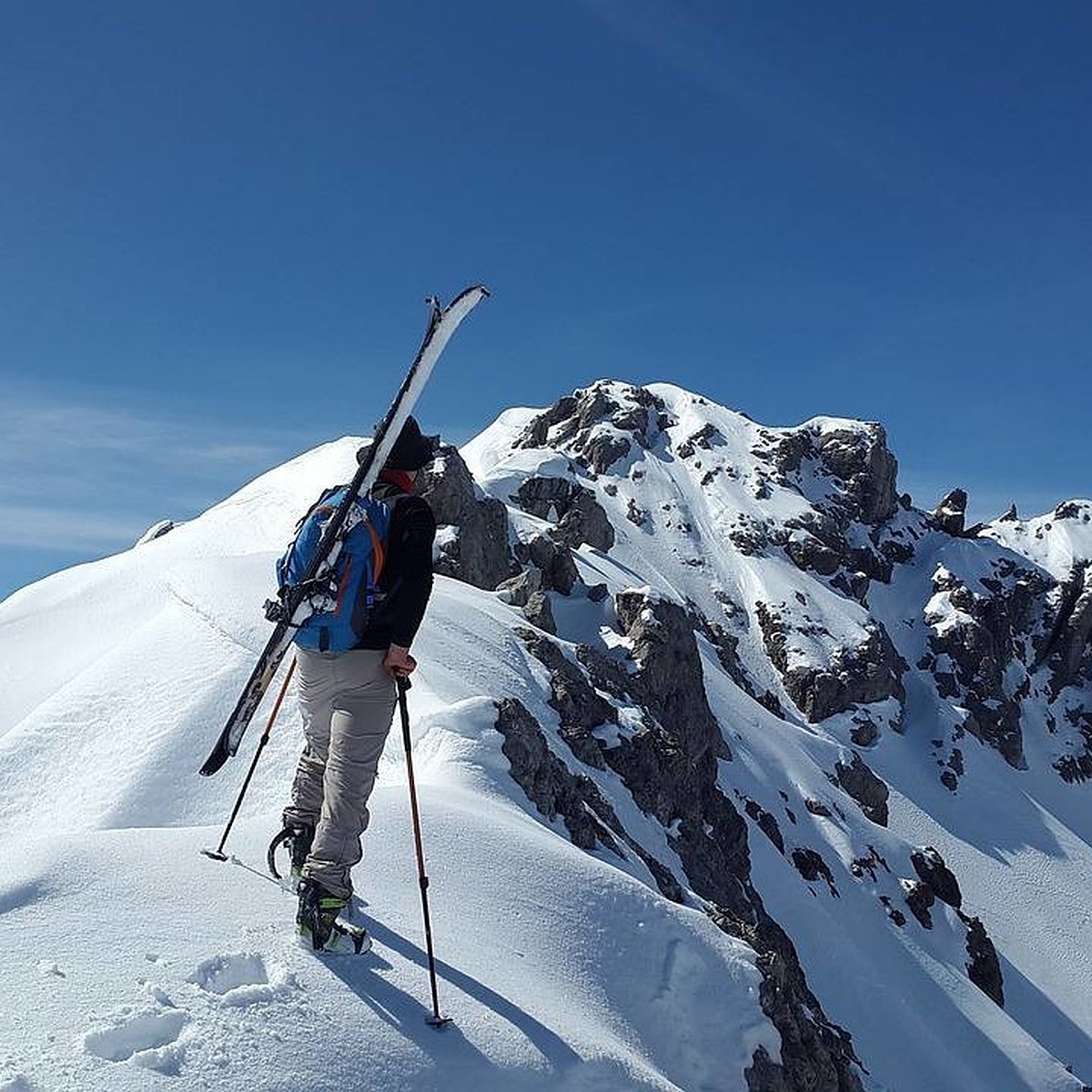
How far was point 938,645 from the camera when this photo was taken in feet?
431

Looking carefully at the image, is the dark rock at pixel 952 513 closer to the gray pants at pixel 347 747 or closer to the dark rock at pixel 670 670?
the dark rock at pixel 670 670

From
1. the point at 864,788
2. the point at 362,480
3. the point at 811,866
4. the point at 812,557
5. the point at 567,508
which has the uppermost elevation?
the point at 812,557

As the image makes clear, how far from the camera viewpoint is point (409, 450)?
7758 millimetres

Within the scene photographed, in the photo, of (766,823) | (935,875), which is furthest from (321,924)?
(935,875)

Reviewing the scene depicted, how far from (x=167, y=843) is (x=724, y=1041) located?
5.33 metres

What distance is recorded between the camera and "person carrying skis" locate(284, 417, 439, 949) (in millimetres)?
7113

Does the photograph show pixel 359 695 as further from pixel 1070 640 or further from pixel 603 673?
pixel 1070 640

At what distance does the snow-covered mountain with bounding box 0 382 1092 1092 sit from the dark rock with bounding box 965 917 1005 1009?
0.28 m

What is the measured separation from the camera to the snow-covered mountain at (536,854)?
650cm

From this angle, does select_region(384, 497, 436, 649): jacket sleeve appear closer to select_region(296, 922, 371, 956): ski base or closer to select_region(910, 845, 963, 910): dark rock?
select_region(296, 922, 371, 956): ski base

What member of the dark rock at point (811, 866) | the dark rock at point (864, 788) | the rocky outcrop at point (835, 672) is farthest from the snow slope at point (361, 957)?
the rocky outcrop at point (835, 672)

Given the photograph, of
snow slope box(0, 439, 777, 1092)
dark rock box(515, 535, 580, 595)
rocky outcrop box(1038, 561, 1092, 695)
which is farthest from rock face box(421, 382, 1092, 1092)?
snow slope box(0, 439, 777, 1092)

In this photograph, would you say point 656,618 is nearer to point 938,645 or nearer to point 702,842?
point 702,842

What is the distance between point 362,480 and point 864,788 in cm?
8484
